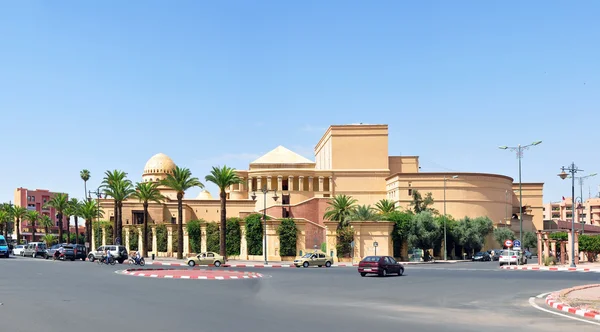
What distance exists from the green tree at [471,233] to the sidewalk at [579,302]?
50039 mm

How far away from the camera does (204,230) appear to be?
6650 cm

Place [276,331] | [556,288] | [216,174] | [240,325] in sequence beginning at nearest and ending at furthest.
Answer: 1. [276,331]
2. [240,325]
3. [556,288]
4. [216,174]

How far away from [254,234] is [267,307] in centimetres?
4404

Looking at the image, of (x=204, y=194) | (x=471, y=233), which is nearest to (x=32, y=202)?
(x=204, y=194)

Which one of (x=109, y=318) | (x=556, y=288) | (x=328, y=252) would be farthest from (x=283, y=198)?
(x=109, y=318)

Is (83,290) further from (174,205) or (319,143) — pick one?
(319,143)

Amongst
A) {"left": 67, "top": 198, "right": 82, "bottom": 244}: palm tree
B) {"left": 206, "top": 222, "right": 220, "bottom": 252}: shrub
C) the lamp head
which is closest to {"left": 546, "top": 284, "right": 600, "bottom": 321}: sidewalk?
the lamp head

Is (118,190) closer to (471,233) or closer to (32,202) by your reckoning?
(471,233)

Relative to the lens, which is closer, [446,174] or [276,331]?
[276,331]

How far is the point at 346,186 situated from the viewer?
96.9m

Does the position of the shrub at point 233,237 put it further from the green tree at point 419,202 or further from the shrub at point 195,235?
the green tree at point 419,202

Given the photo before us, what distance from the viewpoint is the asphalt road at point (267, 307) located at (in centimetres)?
1361

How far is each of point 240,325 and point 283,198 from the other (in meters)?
82.1

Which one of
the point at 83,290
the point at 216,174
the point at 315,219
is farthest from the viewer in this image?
the point at 315,219
